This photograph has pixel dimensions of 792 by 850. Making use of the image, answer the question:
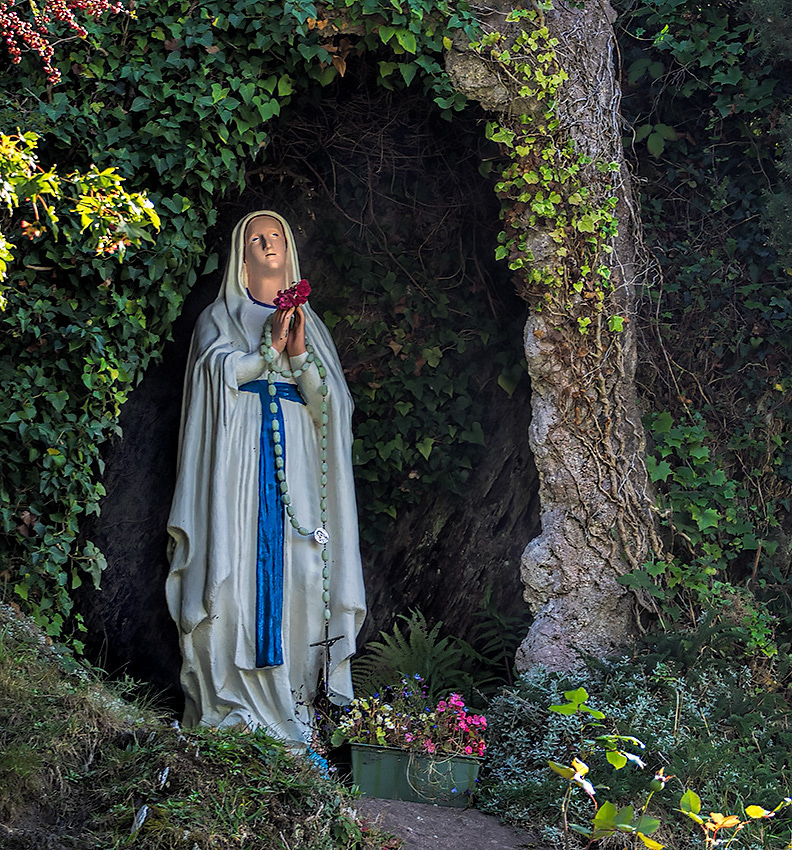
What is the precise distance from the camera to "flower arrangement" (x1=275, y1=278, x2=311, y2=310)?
526cm

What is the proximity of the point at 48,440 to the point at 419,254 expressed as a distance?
101 inches

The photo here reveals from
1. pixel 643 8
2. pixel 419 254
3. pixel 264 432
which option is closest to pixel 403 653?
pixel 264 432

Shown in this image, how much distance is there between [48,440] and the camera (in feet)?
15.8

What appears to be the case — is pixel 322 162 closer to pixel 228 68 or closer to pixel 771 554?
pixel 228 68

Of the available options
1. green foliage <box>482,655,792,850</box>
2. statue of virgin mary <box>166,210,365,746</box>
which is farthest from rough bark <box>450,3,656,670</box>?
statue of virgin mary <box>166,210,365,746</box>

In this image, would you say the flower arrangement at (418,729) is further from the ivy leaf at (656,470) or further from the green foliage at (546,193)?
the green foliage at (546,193)

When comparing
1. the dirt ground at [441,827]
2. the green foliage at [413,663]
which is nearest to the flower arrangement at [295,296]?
the green foliage at [413,663]

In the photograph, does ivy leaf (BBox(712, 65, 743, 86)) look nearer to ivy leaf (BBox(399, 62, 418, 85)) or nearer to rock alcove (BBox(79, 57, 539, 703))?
rock alcove (BBox(79, 57, 539, 703))

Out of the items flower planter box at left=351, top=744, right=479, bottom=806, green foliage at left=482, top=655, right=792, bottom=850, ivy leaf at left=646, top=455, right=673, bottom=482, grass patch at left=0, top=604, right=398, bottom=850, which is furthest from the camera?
ivy leaf at left=646, top=455, right=673, bottom=482

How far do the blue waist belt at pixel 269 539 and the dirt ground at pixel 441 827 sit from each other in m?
0.84

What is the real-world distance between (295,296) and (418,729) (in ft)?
6.84

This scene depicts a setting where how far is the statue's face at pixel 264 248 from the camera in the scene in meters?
5.62

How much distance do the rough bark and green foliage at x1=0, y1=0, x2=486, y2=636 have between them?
0.65 meters

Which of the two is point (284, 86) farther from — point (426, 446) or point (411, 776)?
point (411, 776)
